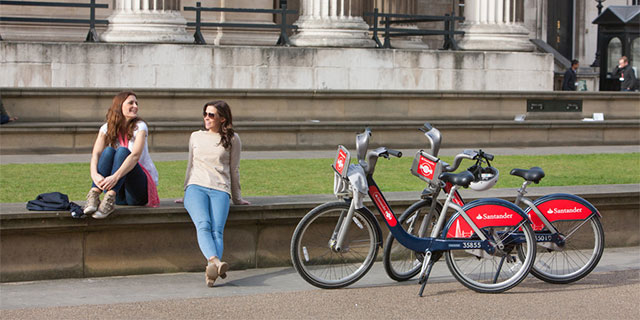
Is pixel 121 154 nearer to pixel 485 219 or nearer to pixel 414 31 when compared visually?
pixel 485 219

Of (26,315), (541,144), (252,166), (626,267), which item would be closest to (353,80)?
(541,144)

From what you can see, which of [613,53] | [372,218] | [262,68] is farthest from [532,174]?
[613,53]

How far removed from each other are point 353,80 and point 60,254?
1350cm

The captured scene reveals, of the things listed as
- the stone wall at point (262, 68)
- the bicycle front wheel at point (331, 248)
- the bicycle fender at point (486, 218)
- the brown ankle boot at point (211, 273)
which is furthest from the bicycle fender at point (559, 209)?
the stone wall at point (262, 68)

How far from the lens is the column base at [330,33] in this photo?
845 inches

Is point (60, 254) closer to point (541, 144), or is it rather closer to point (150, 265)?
point (150, 265)

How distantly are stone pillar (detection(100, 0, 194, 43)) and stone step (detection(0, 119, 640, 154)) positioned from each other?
2.71 meters

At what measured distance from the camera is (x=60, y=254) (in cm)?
851

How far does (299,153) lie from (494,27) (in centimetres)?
741

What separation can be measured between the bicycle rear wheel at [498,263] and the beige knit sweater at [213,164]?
1900mm

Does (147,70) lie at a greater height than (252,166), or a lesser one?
greater

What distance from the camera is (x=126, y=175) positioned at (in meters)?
8.65

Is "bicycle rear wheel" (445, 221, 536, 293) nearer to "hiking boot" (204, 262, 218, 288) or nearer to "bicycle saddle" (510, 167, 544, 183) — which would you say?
"bicycle saddle" (510, 167, 544, 183)

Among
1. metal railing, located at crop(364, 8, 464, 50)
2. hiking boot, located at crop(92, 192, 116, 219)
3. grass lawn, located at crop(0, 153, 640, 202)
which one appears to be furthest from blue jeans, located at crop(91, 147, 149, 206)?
metal railing, located at crop(364, 8, 464, 50)
